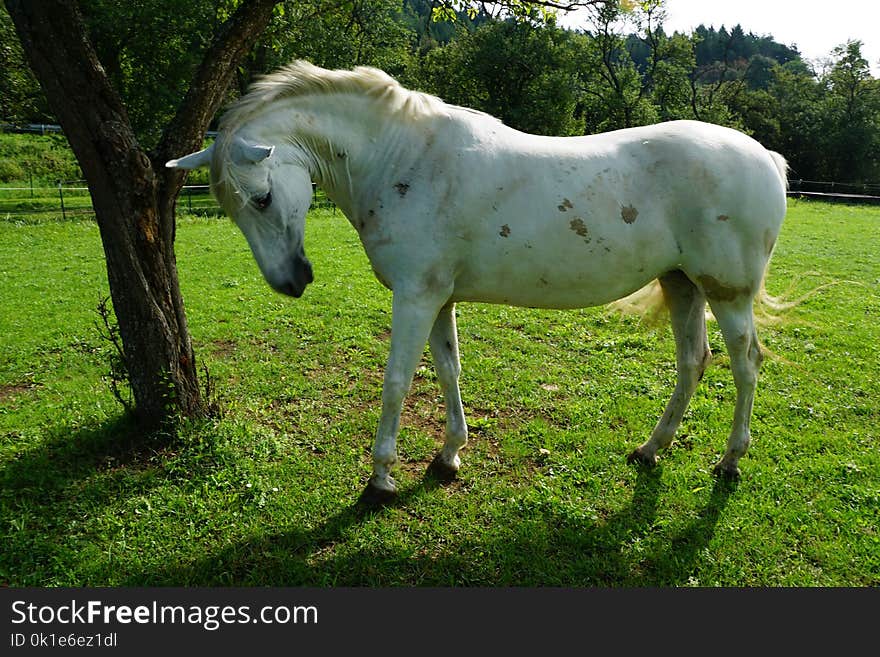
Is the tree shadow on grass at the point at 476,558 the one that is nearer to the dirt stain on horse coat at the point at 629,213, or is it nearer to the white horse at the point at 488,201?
the white horse at the point at 488,201

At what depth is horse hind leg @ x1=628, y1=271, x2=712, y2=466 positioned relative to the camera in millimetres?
Result: 3963

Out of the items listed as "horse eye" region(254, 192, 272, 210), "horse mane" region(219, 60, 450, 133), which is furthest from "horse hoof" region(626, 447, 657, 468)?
"horse eye" region(254, 192, 272, 210)

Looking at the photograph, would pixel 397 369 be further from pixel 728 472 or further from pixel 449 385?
pixel 728 472

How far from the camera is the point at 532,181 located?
10.6ft

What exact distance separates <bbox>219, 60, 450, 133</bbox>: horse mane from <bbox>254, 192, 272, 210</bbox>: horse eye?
435 mm

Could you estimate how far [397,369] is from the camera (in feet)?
10.9

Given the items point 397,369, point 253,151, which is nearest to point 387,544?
point 397,369

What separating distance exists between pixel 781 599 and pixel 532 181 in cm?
260

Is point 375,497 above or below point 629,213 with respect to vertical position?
below

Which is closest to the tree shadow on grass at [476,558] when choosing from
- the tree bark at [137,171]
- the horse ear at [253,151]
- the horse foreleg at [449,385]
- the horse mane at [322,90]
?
the horse foreleg at [449,385]

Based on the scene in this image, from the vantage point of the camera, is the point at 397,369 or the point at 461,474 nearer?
the point at 397,369

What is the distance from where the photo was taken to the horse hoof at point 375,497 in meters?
3.59

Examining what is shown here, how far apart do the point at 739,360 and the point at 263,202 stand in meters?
3.13

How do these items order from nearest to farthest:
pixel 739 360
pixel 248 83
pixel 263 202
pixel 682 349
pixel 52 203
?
pixel 263 202 < pixel 739 360 < pixel 682 349 < pixel 248 83 < pixel 52 203
